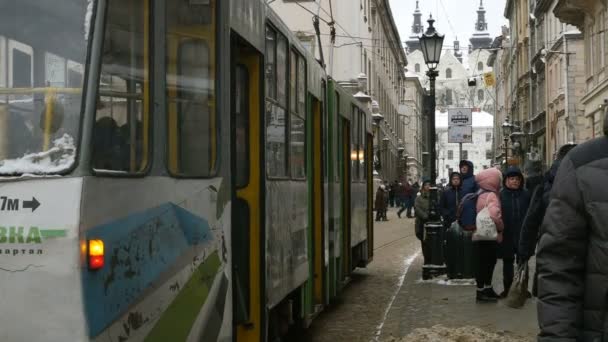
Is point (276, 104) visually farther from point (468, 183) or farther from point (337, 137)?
point (468, 183)

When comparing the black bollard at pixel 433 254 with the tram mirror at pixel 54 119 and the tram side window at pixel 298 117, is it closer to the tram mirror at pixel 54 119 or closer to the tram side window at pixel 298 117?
the tram side window at pixel 298 117

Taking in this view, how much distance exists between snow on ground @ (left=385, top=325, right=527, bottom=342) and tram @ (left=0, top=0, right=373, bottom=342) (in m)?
2.81

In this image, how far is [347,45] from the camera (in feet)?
134

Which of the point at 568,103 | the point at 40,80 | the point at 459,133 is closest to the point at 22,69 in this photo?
the point at 40,80

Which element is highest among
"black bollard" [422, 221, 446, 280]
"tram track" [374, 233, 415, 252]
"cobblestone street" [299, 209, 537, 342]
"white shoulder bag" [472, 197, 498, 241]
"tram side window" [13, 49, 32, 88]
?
"tram side window" [13, 49, 32, 88]

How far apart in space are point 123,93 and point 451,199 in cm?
1109

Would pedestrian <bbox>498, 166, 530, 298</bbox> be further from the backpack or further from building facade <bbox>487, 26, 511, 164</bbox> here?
building facade <bbox>487, 26, 511, 164</bbox>

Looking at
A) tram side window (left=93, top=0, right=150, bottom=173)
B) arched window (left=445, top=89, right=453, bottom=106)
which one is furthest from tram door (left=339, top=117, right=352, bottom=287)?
arched window (left=445, top=89, right=453, bottom=106)

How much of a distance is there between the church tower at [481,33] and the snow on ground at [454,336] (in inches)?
6663

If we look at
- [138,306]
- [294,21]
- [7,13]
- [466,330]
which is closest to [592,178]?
[138,306]

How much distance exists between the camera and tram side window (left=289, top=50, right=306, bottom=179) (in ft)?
27.0

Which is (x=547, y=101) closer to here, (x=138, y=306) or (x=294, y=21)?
(x=294, y=21)

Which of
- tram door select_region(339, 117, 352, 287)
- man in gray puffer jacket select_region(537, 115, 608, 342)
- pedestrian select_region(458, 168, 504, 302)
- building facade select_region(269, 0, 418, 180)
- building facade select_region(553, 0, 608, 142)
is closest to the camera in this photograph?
man in gray puffer jacket select_region(537, 115, 608, 342)

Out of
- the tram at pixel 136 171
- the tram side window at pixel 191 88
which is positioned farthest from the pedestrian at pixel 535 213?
the tram side window at pixel 191 88
